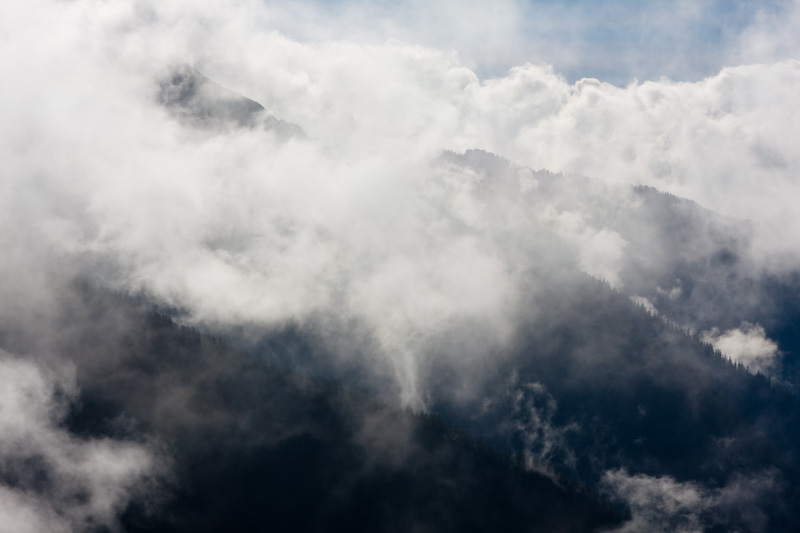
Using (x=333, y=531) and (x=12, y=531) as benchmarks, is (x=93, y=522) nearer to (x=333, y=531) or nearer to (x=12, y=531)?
(x=12, y=531)

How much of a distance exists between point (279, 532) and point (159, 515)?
39.0 meters

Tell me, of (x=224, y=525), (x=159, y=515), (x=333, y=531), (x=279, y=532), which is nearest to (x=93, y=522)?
(x=159, y=515)

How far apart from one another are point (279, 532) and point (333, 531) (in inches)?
685

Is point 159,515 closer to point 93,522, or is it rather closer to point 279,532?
point 93,522

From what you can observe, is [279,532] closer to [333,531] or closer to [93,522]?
[333,531]

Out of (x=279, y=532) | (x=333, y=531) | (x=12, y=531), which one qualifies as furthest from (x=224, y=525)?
(x=12, y=531)

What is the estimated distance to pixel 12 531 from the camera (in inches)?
7746

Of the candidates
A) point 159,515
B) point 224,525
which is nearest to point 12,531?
point 159,515

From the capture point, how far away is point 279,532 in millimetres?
196000

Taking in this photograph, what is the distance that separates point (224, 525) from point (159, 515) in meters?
21.6

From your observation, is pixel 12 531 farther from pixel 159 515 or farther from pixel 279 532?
pixel 279 532

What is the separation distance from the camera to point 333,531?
200 metres

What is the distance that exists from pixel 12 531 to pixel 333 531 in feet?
339

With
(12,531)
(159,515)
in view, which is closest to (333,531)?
(159,515)
